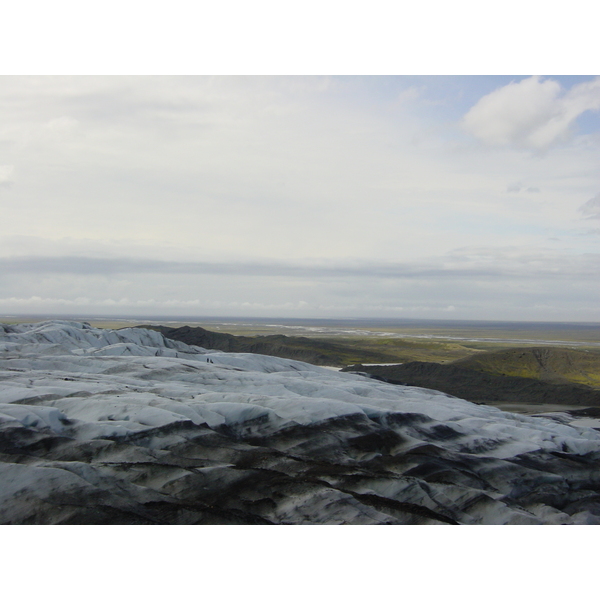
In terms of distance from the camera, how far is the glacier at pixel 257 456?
14281 millimetres

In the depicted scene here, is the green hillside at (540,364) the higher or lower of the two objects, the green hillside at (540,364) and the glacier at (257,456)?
the lower

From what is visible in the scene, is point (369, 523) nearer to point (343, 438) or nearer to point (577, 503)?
point (343, 438)

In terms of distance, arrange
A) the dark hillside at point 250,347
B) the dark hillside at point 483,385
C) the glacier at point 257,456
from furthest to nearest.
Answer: the dark hillside at point 250,347 → the dark hillside at point 483,385 → the glacier at point 257,456

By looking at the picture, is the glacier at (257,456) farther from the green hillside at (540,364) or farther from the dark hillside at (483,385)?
the green hillside at (540,364)

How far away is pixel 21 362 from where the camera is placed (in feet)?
84.8

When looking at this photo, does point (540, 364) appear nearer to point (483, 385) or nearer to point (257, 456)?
point (483, 385)

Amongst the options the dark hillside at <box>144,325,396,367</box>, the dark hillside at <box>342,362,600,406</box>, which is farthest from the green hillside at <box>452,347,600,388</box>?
the dark hillside at <box>144,325,396,367</box>

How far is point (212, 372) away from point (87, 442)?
11068mm

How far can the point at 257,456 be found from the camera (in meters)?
17.5

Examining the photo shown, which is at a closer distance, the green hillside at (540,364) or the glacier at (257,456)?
the glacier at (257,456)

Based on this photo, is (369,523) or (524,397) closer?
(369,523)

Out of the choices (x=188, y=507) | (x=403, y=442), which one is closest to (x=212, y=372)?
(x=403, y=442)

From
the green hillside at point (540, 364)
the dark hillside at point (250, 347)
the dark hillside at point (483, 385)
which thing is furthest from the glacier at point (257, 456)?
the dark hillside at point (250, 347)

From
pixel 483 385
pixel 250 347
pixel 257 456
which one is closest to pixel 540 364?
pixel 483 385
